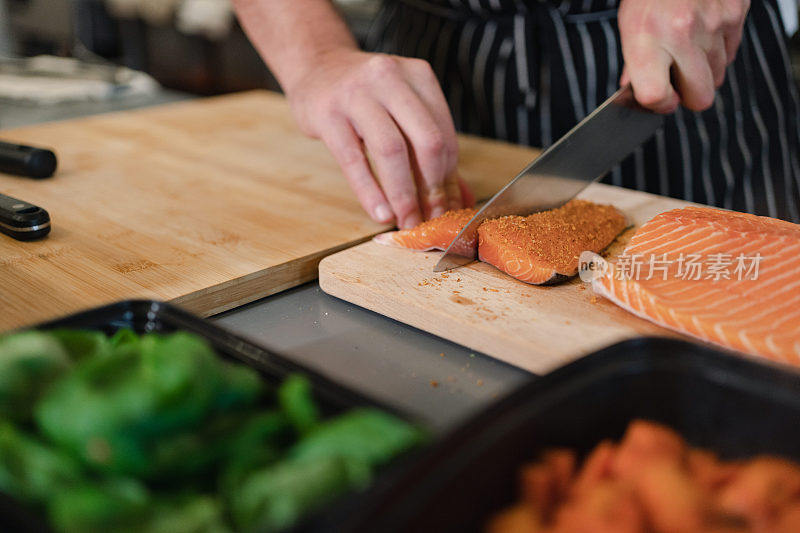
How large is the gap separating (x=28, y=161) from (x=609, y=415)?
1.56 metres

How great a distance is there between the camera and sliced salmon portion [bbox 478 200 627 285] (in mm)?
1215

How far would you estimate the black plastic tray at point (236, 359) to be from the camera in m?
0.54

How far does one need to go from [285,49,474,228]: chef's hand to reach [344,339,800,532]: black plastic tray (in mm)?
811

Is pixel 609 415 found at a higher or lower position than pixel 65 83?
higher

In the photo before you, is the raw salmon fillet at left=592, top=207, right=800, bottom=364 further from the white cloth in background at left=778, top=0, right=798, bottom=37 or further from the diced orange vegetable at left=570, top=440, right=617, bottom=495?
the white cloth in background at left=778, top=0, right=798, bottom=37

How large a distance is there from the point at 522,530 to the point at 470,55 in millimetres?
1814

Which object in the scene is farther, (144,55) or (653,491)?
(144,55)

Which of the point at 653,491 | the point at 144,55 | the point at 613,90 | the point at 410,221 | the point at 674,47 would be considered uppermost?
the point at 674,47

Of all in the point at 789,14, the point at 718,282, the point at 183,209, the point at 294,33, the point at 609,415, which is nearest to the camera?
the point at 609,415

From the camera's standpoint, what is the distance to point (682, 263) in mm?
1163

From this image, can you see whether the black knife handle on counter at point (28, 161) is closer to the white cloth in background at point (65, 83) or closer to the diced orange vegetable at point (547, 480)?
the white cloth in background at point (65, 83)

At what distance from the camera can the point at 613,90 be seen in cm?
209

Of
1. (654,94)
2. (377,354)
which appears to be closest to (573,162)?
(654,94)

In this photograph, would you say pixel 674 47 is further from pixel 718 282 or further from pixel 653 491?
pixel 653 491
